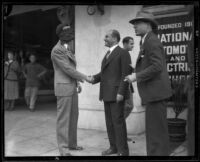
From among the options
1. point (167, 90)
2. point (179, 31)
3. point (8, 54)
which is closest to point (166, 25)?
point (179, 31)

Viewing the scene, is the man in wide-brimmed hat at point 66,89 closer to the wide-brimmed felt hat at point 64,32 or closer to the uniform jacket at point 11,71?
the wide-brimmed felt hat at point 64,32

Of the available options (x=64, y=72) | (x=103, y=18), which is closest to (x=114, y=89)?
(x=64, y=72)

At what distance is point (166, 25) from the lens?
4.73 m

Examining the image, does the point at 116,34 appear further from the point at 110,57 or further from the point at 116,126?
the point at 116,126

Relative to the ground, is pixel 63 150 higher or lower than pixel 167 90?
lower

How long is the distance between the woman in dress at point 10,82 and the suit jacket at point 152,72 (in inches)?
68.0

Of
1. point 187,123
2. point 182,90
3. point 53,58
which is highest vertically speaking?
point 53,58

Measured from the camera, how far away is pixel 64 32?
4746 mm

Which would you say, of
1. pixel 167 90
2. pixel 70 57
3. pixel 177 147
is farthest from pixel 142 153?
pixel 70 57

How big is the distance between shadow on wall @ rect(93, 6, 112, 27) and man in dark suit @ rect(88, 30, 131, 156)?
166 millimetres

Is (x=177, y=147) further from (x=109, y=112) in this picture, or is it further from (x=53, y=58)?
(x=53, y=58)

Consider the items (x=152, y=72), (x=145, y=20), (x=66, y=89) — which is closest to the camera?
(x=152, y=72)

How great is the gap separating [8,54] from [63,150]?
5.19ft

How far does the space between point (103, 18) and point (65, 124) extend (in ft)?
5.30
